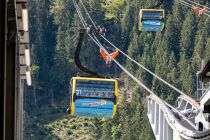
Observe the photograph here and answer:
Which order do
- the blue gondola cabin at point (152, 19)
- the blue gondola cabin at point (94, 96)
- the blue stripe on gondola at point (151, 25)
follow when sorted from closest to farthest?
the blue gondola cabin at point (94, 96), the blue stripe on gondola at point (151, 25), the blue gondola cabin at point (152, 19)

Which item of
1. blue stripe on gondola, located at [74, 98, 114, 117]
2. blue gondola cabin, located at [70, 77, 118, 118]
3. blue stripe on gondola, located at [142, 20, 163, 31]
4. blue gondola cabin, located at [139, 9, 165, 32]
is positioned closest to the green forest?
blue gondola cabin, located at [139, 9, 165, 32]

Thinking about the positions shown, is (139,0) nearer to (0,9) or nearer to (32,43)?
(32,43)

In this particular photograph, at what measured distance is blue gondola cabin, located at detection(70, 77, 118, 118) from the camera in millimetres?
32531

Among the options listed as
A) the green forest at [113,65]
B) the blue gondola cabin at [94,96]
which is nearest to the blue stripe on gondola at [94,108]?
the blue gondola cabin at [94,96]

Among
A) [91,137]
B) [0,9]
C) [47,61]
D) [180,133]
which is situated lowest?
[91,137]

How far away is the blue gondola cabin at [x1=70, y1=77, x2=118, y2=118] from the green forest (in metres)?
82.6

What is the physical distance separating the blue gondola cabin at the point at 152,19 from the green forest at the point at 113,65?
61.5 metres

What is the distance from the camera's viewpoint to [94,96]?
33406 millimetres

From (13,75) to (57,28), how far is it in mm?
131641

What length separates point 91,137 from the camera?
128 m

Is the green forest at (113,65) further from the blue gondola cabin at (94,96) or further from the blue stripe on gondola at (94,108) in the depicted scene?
the blue gondola cabin at (94,96)

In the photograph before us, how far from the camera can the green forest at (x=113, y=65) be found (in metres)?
123

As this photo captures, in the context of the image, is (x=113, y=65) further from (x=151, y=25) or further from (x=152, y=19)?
(x=151, y=25)

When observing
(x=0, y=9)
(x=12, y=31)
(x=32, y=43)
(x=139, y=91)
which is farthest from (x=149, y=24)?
(x=32, y=43)
